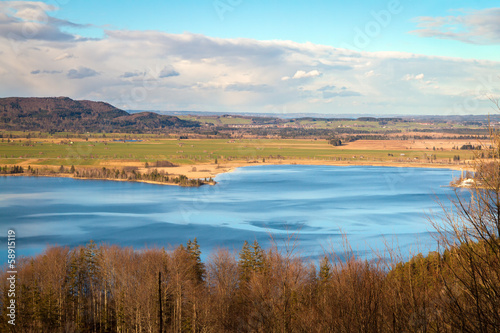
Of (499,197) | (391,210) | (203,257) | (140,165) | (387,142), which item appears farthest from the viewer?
(387,142)

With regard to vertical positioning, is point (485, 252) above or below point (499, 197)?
below

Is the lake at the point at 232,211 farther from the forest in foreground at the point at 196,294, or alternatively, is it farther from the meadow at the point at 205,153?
the meadow at the point at 205,153

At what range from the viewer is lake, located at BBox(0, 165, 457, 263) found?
1320 inches

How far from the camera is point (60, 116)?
128750 mm

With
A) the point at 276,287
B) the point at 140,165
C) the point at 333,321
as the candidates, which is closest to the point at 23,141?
the point at 140,165

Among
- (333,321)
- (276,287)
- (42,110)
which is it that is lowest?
(276,287)

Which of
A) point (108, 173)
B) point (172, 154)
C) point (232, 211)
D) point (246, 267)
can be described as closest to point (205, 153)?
point (172, 154)

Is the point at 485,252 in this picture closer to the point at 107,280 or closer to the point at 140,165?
the point at 107,280

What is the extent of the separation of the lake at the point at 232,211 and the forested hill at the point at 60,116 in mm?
56851

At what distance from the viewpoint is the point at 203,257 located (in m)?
29.1

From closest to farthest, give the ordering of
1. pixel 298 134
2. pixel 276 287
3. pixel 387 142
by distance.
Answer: pixel 276 287
pixel 387 142
pixel 298 134

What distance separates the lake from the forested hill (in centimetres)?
5685

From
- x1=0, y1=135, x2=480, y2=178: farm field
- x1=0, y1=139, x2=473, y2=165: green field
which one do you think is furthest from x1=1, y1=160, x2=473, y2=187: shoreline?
x1=0, y1=139, x2=473, y2=165: green field

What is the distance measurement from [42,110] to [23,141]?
4201cm
